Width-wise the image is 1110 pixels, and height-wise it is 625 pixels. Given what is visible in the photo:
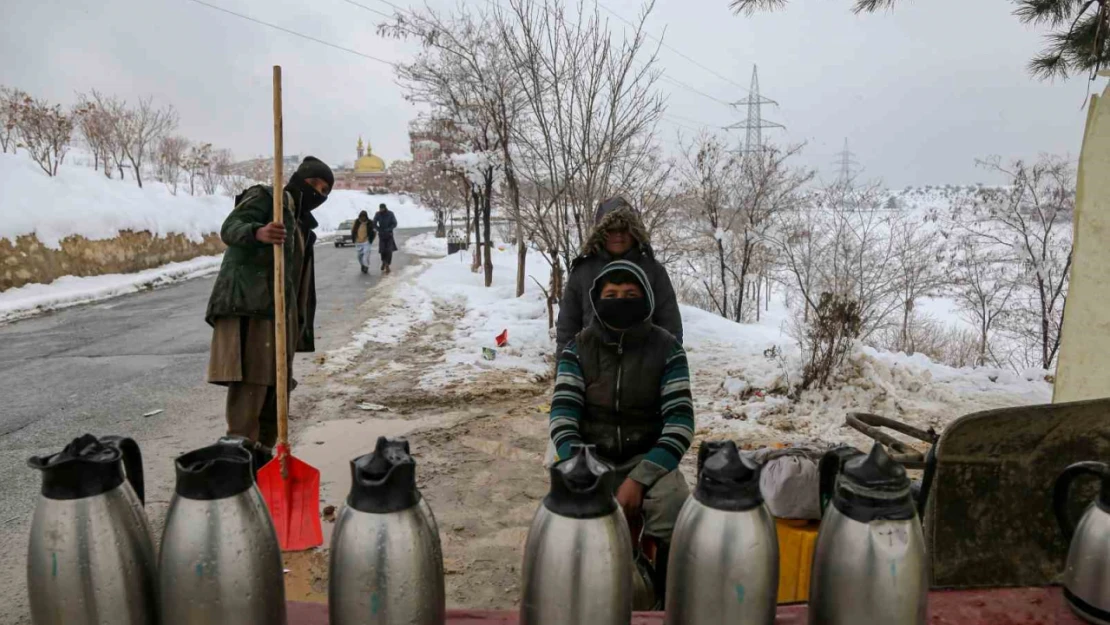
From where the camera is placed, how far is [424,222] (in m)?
72.7

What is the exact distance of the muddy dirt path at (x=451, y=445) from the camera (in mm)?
3459

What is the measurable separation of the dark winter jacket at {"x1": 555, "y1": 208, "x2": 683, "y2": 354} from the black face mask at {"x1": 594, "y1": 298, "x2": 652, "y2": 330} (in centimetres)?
121

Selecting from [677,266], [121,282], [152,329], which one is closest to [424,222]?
[677,266]

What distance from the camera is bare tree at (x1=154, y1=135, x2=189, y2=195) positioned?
36.5 metres

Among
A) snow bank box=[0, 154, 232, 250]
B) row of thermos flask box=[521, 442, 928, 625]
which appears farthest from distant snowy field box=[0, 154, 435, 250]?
row of thermos flask box=[521, 442, 928, 625]

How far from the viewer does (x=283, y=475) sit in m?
3.36

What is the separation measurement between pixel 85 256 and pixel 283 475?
15.0 m

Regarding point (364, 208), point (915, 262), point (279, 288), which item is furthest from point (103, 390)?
point (364, 208)

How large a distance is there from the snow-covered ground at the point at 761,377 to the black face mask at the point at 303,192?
3.13 metres

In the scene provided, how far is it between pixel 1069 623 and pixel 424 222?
73649mm

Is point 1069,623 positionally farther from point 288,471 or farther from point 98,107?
point 98,107

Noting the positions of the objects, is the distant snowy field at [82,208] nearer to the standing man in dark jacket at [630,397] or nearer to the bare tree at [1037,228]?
the standing man in dark jacket at [630,397]

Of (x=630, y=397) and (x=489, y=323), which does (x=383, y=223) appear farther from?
(x=630, y=397)

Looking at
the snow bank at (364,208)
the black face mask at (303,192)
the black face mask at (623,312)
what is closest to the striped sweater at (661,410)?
the black face mask at (623,312)
